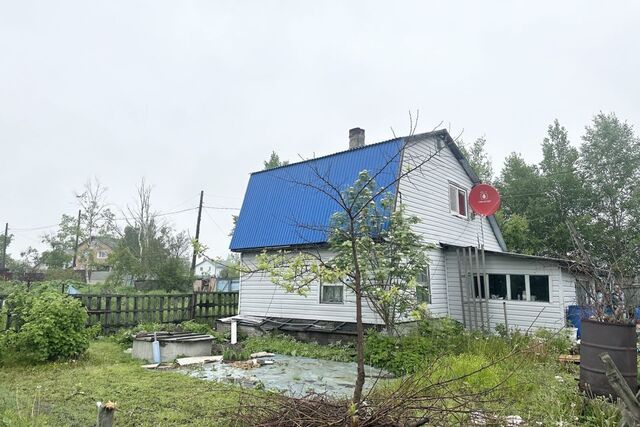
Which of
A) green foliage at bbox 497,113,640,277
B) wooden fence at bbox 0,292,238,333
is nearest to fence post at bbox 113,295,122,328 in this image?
wooden fence at bbox 0,292,238,333

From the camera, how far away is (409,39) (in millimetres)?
11180

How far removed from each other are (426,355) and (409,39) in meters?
8.32

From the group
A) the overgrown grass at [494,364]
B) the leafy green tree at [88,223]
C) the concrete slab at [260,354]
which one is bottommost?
the concrete slab at [260,354]

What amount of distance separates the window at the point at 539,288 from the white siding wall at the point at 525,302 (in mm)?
132

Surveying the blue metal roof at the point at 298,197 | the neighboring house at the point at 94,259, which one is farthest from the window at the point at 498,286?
the neighboring house at the point at 94,259

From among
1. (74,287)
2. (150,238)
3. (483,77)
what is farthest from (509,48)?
(150,238)

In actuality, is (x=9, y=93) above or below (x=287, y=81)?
below

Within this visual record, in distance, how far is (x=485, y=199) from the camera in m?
13.4

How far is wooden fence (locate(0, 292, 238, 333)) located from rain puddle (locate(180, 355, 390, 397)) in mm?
5355

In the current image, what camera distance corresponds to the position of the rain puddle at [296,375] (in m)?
6.35

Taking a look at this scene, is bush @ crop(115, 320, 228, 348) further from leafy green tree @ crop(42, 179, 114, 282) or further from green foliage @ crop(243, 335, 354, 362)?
leafy green tree @ crop(42, 179, 114, 282)

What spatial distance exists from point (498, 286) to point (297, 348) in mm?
6398

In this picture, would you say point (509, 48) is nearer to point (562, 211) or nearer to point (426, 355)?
point (426, 355)

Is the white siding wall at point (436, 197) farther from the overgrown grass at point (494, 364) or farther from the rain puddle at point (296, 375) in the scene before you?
the rain puddle at point (296, 375)
